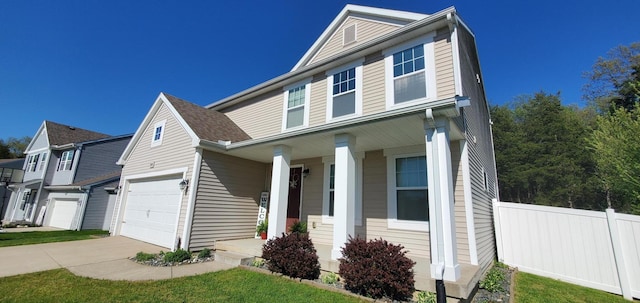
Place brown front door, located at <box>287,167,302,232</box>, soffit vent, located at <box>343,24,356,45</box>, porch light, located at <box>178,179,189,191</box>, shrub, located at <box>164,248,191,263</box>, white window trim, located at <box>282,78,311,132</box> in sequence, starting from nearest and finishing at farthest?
1. shrub, located at <box>164,248,191,263</box>
2. porch light, located at <box>178,179,189,191</box>
3. white window trim, located at <box>282,78,311,132</box>
4. soffit vent, located at <box>343,24,356,45</box>
5. brown front door, located at <box>287,167,302,232</box>

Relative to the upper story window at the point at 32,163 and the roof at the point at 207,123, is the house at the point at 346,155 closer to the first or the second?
the roof at the point at 207,123

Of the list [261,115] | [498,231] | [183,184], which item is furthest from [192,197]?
[498,231]

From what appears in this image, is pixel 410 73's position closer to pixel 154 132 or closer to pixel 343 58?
pixel 343 58

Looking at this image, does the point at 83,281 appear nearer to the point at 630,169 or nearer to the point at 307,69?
the point at 307,69

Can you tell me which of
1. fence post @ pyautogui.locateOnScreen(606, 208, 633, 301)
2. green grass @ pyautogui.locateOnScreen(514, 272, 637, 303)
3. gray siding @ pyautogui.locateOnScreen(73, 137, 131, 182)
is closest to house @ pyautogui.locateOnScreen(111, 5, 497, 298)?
green grass @ pyautogui.locateOnScreen(514, 272, 637, 303)

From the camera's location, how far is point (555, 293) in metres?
5.23

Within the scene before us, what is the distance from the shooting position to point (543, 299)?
4797mm

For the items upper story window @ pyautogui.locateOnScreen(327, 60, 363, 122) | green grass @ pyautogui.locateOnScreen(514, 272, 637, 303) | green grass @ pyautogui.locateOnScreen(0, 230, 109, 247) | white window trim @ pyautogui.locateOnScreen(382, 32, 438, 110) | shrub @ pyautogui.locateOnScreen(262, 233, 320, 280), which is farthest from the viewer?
green grass @ pyautogui.locateOnScreen(0, 230, 109, 247)

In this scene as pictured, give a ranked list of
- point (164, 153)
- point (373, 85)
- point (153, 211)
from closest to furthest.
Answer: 1. point (373, 85)
2. point (153, 211)
3. point (164, 153)

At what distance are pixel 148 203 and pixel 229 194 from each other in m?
3.75

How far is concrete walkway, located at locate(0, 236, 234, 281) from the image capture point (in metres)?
5.38

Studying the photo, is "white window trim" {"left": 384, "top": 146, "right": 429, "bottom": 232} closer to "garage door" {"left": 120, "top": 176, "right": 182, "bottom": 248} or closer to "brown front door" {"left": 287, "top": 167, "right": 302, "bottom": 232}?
"brown front door" {"left": 287, "top": 167, "right": 302, "bottom": 232}

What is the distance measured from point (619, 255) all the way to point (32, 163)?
105 ft

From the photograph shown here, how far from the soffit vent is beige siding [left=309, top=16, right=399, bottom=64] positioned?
0.36 feet
